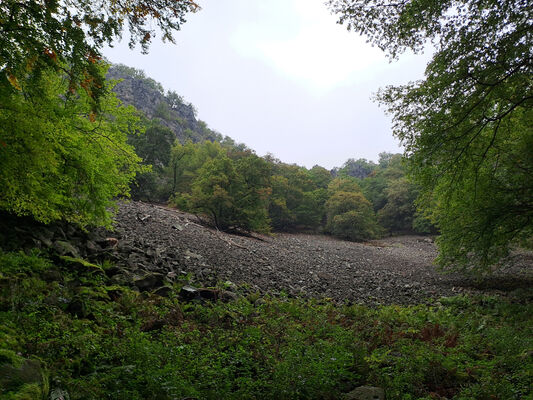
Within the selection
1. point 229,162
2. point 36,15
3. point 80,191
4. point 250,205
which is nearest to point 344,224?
point 250,205

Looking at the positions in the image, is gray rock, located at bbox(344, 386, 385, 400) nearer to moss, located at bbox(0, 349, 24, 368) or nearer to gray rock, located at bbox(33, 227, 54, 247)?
moss, located at bbox(0, 349, 24, 368)

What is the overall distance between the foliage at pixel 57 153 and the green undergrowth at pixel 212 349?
1145 mm

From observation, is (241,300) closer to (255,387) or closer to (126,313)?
(126,313)

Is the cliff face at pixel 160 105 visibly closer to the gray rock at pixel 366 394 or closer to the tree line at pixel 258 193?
the tree line at pixel 258 193

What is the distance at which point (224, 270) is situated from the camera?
8773 millimetres

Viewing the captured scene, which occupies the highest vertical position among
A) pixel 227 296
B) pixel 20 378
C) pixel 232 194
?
pixel 232 194

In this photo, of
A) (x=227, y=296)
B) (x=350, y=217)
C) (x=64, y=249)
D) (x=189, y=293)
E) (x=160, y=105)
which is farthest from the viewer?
(x=160, y=105)

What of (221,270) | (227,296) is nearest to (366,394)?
(227,296)

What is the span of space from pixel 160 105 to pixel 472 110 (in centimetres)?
9043

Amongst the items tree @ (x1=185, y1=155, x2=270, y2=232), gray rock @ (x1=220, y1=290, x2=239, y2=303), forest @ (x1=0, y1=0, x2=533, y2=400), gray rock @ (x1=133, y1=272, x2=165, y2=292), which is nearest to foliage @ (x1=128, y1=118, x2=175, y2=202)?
tree @ (x1=185, y1=155, x2=270, y2=232)

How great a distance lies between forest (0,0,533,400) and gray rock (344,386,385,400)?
0.07 feet

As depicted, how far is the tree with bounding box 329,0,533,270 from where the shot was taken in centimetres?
515

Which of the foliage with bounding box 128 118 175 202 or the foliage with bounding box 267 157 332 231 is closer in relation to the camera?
the foliage with bounding box 128 118 175 202

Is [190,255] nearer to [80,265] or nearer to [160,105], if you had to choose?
[80,265]
